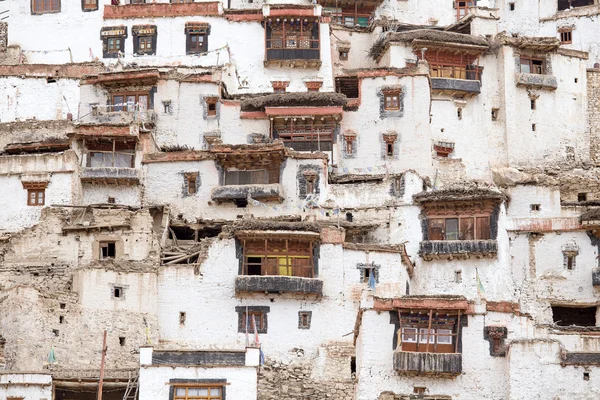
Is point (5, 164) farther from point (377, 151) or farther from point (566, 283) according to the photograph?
point (566, 283)

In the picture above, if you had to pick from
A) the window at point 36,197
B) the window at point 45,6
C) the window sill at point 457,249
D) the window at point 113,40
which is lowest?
the window sill at point 457,249

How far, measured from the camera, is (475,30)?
227ft

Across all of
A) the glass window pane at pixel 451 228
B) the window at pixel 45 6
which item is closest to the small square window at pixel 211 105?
the window at pixel 45 6

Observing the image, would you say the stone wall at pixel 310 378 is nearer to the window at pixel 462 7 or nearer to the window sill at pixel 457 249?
the window sill at pixel 457 249

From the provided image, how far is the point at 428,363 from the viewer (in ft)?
143

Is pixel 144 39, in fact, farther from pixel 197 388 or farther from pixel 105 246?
pixel 197 388

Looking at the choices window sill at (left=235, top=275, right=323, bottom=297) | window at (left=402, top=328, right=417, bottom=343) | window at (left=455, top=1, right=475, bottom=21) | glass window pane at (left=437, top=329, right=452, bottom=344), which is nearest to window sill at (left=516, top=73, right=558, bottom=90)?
window at (left=455, top=1, right=475, bottom=21)

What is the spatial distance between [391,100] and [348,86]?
3.71 meters

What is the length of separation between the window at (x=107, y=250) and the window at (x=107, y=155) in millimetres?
6235

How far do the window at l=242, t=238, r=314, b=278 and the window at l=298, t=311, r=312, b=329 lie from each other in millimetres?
1727

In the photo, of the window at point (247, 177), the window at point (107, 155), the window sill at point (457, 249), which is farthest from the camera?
the window at point (247, 177)

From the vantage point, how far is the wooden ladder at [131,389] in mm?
44803

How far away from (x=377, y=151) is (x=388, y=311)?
18727 millimetres

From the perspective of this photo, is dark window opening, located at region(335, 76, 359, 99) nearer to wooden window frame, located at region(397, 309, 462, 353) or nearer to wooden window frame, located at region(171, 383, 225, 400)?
wooden window frame, located at region(397, 309, 462, 353)
